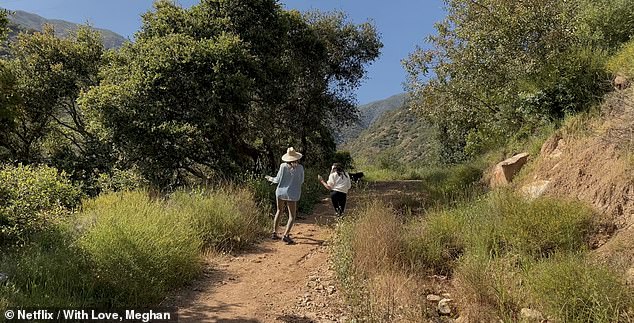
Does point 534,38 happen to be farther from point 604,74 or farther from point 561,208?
point 561,208

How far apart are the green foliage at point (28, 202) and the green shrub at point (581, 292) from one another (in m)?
7.04

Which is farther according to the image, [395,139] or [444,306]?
[395,139]

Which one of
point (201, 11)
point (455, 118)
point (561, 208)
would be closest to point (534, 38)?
point (455, 118)

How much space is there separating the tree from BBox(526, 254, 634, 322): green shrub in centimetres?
941

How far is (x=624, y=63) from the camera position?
8.32 meters

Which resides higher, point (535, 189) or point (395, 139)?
point (535, 189)

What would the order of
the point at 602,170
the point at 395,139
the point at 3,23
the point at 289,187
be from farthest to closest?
→ the point at 395,139, the point at 289,187, the point at 3,23, the point at 602,170

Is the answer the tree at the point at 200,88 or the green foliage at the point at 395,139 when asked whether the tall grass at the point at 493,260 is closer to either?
the tree at the point at 200,88

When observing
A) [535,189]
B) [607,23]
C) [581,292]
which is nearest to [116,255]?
[581,292]

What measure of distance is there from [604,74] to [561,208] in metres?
4.95

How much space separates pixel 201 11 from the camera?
13.4 metres

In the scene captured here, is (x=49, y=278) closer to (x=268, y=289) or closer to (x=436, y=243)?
(x=268, y=289)

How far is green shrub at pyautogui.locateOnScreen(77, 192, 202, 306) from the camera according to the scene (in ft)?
17.0

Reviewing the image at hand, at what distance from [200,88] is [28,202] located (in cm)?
565
